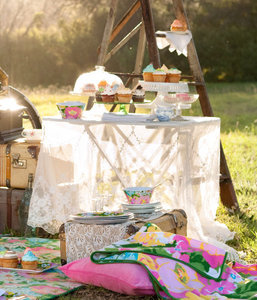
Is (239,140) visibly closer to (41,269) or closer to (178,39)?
(178,39)

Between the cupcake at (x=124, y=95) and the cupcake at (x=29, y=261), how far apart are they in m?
1.36

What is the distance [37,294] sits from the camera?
3838 millimetres

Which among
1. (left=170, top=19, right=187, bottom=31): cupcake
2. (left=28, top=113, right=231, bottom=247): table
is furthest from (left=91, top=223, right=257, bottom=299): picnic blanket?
(left=170, top=19, right=187, bottom=31): cupcake

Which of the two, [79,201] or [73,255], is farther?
[79,201]

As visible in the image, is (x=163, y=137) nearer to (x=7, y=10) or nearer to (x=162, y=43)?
(x=162, y=43)

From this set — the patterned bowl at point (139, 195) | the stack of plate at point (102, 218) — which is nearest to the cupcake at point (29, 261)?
the stack of plate at point (102, 218)

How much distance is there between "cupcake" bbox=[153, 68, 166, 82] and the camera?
5218mm

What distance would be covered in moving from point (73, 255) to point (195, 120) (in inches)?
55.7

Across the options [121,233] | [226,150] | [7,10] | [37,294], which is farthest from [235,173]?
[7,10]

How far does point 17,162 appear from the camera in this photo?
543cm

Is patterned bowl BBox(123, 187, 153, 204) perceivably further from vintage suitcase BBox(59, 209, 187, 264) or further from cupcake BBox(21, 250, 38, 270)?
cupcake BBox(21, 250, 38, 270)

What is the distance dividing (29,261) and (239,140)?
5.72 meters

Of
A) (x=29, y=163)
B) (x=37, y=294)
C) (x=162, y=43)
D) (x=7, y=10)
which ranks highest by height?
(x=7, y=10)

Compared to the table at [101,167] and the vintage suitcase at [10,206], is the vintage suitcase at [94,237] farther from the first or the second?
the vintage suitcase at [10,206]
